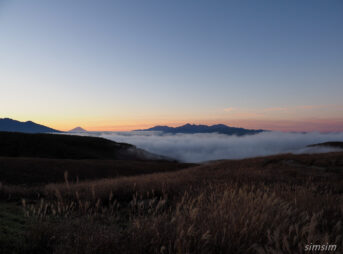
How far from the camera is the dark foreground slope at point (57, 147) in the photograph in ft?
182

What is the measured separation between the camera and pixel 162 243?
111 inches

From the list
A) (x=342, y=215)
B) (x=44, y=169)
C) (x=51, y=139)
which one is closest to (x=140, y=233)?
(x=342, y=215)

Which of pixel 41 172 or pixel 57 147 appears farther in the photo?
pixel 57 147

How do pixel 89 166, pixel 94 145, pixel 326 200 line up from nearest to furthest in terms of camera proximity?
pixel 326 200 → pixel 89 166 → pixel 94 145

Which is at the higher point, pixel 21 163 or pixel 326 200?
pixel 326 200

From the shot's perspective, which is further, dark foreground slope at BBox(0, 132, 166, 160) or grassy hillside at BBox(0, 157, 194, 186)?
dark foreground slope at BBox(0, 132, 166, 160)

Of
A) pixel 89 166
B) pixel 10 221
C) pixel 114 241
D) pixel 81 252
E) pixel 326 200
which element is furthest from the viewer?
pixel 89 166

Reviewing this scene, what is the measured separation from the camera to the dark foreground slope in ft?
182

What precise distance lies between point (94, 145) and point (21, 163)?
2083 inches

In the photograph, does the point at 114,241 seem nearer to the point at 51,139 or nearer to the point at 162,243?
the point at 162,243

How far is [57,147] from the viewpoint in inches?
2372

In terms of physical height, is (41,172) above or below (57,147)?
above

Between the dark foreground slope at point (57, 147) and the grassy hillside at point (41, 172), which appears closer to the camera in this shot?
the grassy hillside at point (41, 172)

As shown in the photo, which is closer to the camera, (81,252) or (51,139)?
(81,252)
